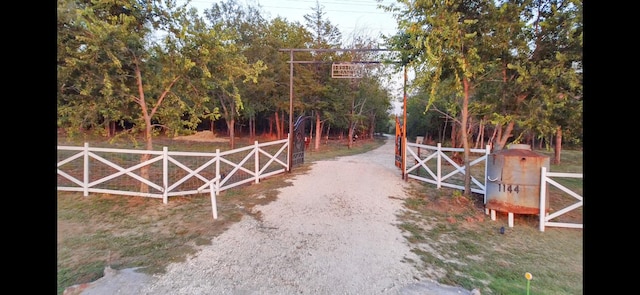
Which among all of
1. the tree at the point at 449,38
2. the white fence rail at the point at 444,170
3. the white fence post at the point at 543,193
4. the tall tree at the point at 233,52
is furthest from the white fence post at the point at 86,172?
the white fence post at the point at 543,193

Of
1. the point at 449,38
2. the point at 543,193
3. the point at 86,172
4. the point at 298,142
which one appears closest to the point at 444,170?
the point at 298,142

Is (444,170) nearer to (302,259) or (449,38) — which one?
(449,38)

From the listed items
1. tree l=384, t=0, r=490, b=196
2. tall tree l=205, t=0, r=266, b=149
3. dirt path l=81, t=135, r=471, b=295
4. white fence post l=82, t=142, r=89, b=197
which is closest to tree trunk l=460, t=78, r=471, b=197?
tree l=384, t=0, r=490, b=196

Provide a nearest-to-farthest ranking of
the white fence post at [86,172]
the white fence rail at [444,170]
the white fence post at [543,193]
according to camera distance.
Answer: the white fence post at [543,193] < the white fence post at [86,172] < the white fence rail at [444,170]

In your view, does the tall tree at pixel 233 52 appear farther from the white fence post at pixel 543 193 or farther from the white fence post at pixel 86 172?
the white fence post at pixel 543 193

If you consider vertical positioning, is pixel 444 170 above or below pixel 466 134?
below

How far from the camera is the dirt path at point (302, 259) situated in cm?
279

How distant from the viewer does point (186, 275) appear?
2992 mm

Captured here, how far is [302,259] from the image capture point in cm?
343

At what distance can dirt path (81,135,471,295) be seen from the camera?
2793 millimetres
